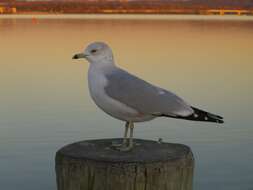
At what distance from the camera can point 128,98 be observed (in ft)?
14.8

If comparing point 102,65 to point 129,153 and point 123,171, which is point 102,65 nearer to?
point 129,153

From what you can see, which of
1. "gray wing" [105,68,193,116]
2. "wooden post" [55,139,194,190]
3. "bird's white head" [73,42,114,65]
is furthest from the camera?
"bird's white head" [73,42,114,65]

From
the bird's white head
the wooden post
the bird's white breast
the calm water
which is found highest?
the bird's white head

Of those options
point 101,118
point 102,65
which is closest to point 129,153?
point 102,65

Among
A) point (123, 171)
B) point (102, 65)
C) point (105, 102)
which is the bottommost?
point (123, 171)

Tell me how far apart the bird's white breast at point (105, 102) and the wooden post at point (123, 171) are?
44 centimetres

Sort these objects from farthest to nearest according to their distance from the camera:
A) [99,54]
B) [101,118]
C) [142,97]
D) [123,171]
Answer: [101,118], [99,54], [142,97], [123,171]

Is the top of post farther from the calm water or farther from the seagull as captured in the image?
the calm water

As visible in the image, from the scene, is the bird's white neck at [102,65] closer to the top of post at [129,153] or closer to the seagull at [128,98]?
the seagull at [128,98]

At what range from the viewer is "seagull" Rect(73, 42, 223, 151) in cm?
445

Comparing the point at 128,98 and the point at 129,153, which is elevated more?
the point at 128,98

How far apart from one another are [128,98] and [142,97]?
98 millimetres

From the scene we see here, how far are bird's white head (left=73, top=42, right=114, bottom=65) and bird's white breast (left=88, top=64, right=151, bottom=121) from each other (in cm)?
8

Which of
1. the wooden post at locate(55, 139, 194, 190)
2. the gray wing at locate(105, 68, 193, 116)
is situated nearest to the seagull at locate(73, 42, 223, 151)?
the gray wing at locate(105, 68, 193, 116)
